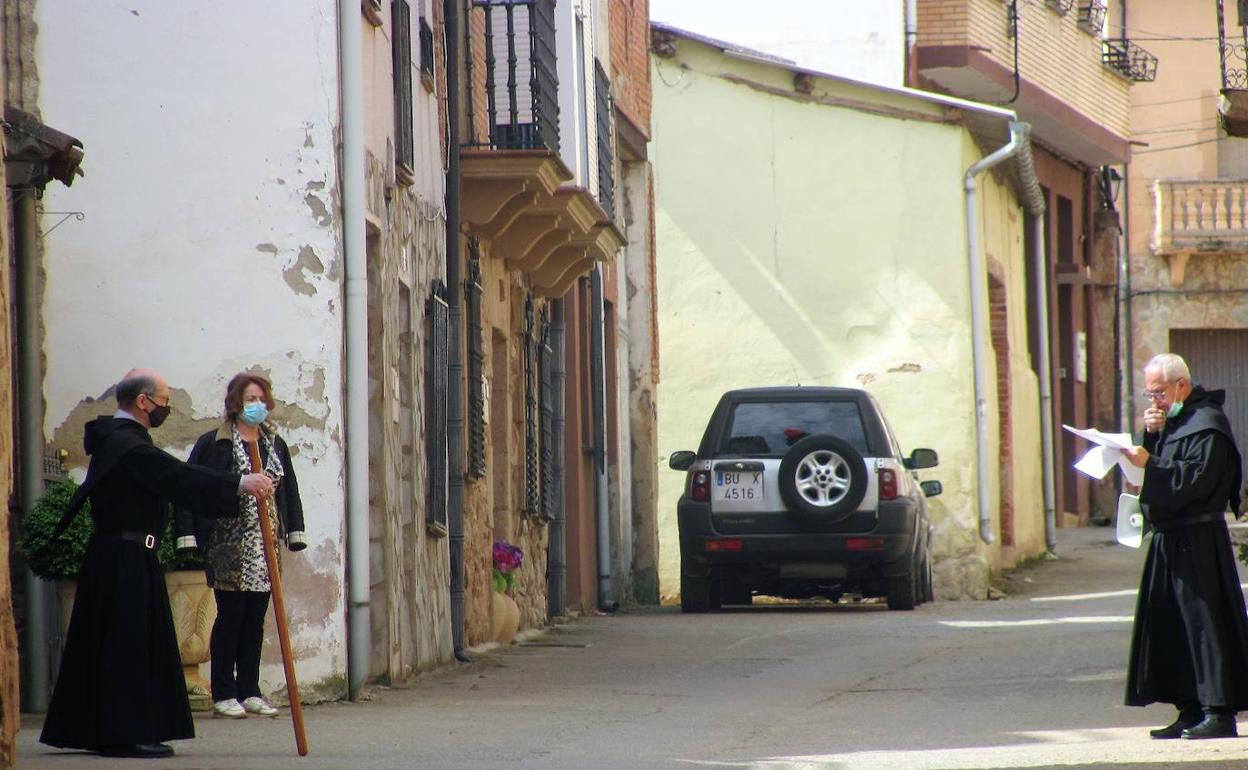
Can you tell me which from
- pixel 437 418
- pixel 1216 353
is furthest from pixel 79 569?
pixel 1216 353

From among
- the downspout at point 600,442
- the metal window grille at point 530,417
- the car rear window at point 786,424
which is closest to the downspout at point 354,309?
the metal window grille at point 530,417

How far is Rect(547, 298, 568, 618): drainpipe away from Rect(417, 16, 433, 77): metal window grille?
18.0 ft

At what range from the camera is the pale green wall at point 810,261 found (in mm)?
25609

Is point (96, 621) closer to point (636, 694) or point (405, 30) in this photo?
point (636, 694)

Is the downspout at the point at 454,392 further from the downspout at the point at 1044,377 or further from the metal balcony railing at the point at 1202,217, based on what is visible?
the metal balcony railing at the point at 1202,217

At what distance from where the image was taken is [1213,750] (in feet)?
31.4

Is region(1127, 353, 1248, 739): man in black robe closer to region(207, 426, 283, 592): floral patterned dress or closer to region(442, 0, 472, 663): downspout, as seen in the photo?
region(207, 426, 283, 592): floral patterned dress

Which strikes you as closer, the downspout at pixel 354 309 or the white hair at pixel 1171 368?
the white hair at pixel 1171 368

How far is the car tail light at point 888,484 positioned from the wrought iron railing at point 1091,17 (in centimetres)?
1314

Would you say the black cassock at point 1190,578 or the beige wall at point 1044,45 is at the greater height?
the beige wall at point 1044,45

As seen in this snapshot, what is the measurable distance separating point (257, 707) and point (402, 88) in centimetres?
458

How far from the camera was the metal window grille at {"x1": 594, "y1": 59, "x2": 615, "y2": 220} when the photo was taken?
2127 centimetres

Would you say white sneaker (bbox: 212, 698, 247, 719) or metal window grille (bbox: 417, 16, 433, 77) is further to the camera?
metal window grille (bbox: 417, 16, 433, 77)

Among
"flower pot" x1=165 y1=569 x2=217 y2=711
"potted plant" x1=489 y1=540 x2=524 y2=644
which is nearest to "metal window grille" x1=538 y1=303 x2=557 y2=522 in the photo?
"potted plant" x1=489 y1=540 x2=524 y2=644
